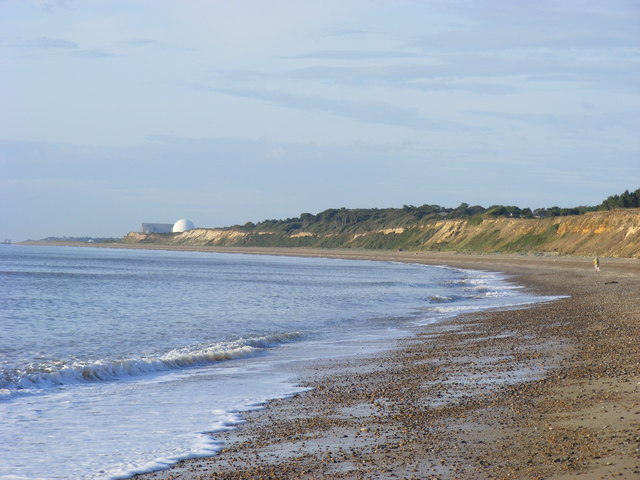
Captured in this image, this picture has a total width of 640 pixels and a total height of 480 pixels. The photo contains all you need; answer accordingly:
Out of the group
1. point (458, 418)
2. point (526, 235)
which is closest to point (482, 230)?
point (526, 235)

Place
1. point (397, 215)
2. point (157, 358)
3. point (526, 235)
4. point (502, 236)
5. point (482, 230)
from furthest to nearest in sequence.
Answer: point (397, 215)
point (482, 230)
point (502, 236)
point (526, 235)
point (157, 358)

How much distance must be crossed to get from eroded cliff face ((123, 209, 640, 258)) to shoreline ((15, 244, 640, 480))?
2267 inches

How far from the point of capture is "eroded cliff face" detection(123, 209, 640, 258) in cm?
7325

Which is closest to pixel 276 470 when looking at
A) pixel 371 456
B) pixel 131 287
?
pixel 371 456

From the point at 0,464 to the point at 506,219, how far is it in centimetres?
10833

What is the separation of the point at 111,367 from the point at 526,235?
89.6 m

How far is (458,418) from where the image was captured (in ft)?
30.9

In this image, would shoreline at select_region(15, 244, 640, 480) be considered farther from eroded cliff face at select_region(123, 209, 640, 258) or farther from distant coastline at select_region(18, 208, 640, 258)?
eroded cliff face at select_region(123, 209, 640, 258)

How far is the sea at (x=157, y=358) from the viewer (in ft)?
29.2

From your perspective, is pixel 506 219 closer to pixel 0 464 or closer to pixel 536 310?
pixel 536 310

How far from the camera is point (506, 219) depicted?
4382 inches

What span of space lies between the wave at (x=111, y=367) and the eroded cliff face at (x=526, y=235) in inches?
2255

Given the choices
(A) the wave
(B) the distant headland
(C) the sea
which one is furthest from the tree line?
(A) the wave

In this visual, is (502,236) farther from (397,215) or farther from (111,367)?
(111,367)
